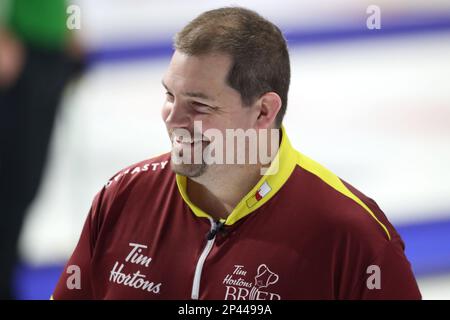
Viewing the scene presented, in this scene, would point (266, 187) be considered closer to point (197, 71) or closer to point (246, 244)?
point (246, 244)

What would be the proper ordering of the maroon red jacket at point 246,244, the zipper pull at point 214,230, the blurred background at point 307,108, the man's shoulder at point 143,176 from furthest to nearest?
the blurred background at point 307,108 < the man's shoulder at point 143,176 < the zipper pull at point 214,230 < the maroon red jacket at point 246,244

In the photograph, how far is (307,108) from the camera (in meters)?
4.75

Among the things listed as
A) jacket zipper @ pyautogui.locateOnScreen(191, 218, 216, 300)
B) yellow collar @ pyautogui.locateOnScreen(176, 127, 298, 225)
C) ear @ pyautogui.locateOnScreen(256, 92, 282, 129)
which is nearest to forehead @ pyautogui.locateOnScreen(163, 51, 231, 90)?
ear @ pyautogui.locateOnScreen(256, 92, 282, 129)

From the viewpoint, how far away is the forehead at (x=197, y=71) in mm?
2062

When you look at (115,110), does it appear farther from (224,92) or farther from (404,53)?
(224,92)

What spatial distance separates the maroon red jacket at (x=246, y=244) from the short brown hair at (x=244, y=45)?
171 millimetres

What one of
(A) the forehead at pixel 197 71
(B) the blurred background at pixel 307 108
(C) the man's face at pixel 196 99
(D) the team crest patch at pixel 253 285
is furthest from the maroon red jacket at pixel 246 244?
(B) the blurred background at pixel 307 108

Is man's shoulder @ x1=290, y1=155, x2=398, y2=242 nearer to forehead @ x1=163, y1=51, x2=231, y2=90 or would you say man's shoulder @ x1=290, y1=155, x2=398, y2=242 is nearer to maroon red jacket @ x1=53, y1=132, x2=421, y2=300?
maroon red jacket @ x1=53, y1=132, x2=421, y2=300

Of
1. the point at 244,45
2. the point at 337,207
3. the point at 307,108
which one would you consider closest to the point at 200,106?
the point at 244,45

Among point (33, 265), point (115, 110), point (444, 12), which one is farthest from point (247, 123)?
point (444, 12)

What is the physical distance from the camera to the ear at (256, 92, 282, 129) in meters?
2.17

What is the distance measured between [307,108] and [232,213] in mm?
2659

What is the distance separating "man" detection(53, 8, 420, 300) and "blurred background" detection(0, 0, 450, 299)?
175 cm

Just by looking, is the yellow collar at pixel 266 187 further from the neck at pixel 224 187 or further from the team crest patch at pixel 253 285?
the team crest patch at pixel 253 285
